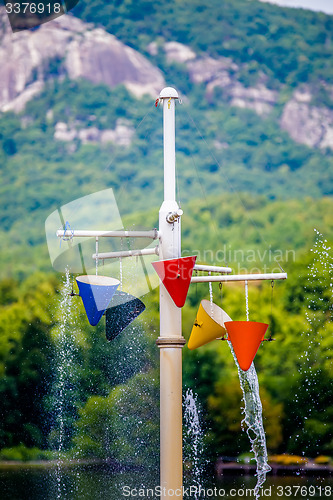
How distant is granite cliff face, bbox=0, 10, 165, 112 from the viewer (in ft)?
336

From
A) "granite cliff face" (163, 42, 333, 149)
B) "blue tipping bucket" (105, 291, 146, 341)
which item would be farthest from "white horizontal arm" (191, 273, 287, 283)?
"granite cliff face" (163, 42, 333, 149)

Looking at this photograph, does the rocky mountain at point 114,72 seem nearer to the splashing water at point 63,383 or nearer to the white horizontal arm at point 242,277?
the splashing water at point 63,383

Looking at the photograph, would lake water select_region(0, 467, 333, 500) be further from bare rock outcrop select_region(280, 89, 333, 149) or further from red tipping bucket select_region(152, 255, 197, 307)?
bare rock outcrop select_region(280, 89, 333, 149)

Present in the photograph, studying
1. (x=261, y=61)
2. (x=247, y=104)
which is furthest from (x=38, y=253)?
(x=261, y=61)

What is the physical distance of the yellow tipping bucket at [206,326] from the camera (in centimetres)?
902

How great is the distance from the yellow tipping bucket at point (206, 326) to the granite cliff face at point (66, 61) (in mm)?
93664

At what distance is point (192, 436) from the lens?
99.0ft

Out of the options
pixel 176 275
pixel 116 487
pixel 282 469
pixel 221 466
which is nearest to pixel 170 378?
pixel 176 275

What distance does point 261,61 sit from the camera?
381 feet

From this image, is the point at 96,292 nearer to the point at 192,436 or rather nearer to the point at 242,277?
the point at 242,277

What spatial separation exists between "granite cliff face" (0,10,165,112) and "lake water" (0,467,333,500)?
3174 inches

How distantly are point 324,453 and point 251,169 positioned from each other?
2498 inches

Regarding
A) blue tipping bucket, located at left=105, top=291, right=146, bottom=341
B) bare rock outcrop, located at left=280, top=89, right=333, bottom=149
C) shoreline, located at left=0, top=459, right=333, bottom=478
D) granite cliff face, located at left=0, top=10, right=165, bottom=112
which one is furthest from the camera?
granite cliff face, located at left=0, top=10, right=165, bottom=112

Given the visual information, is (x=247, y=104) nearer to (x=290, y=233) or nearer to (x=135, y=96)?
(x=135, y=96)
